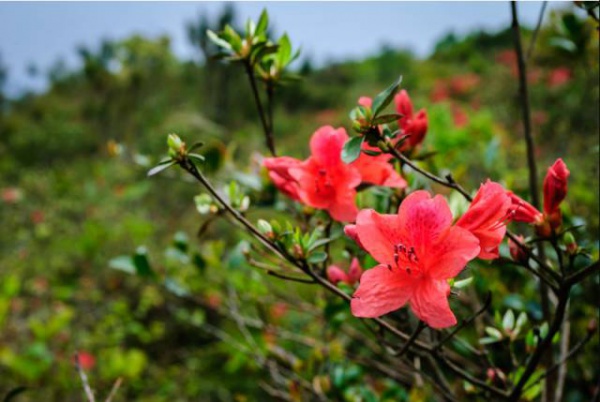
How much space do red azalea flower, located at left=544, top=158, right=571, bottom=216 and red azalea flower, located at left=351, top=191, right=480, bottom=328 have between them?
180 mm

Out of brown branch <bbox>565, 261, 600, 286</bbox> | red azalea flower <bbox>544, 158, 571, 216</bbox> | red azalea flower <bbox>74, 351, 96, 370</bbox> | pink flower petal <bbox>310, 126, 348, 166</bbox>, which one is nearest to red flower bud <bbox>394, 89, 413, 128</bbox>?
pink flower petal <bbox>310, 126, 348, 166</bbox>

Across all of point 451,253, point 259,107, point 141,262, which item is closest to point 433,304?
point 451,253

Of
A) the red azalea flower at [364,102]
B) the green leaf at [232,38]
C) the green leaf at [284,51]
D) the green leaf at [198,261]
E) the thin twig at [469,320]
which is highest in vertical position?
the green leaf at [232,38]

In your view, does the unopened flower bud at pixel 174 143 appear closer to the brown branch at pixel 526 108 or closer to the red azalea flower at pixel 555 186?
the red azalea flower at pixel 555 186

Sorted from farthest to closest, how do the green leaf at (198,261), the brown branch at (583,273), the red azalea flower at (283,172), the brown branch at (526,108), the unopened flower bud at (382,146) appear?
1. the green leaf at (198,261)
2. the brown branch at (526,108)
3. the red azalea flower at (283,172)
4. the unopened flower bud at (382,146)
5. the brown branch at (583,273)

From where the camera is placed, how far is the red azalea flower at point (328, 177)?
0.70 meters

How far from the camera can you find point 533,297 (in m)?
1.40

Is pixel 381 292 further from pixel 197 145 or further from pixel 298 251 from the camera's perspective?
pixel 197 145

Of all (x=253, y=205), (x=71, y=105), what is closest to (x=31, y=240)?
(x=253, y=205)

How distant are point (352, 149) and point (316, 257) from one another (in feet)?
0.52

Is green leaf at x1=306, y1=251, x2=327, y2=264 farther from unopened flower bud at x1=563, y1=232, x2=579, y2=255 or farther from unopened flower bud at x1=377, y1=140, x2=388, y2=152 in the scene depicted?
unopened flower bud at x1=563, y1=232, x2=579, y2=255

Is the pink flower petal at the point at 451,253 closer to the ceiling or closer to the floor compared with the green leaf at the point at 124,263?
closer to the ceiling

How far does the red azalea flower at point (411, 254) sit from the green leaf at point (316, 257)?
0.11 metres

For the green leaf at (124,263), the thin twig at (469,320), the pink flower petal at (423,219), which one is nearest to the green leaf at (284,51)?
the pink flower petal at (423,219)
